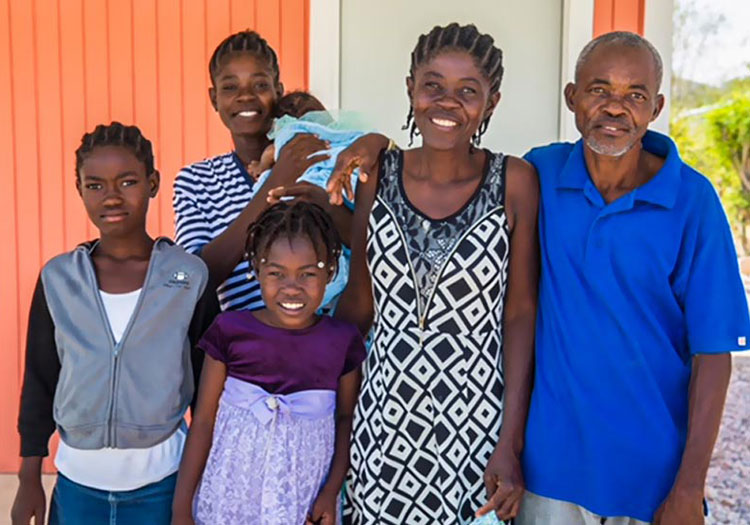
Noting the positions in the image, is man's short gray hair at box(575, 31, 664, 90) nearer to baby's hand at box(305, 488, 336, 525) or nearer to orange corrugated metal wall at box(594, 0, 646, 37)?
baby's hand at box(305, 488, 336, 525)

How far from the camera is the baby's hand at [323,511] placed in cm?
178

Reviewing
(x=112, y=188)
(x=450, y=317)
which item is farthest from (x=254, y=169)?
(x=450, y=317)

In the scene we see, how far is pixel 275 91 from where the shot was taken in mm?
2217

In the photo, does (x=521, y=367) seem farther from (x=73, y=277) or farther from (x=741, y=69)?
(x=741, y=69)

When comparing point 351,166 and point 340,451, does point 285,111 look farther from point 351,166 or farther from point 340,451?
point 340,451

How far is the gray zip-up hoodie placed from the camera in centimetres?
183

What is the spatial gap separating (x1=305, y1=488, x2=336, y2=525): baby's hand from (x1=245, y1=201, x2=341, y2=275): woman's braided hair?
52 centimetres

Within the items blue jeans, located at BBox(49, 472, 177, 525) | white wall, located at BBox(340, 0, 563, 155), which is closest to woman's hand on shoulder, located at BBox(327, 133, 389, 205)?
blue jeans, located at BBox(49, 472, 177, 525)

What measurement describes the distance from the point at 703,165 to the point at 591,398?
15186 millimetres

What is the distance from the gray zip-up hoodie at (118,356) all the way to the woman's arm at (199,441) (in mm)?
107

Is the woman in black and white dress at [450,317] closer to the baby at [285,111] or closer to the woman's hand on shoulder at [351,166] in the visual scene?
the woman's hand on shoulder at [351,166]

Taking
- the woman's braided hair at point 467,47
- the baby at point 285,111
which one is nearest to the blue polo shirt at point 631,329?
the woman's braided hair at point 467,47

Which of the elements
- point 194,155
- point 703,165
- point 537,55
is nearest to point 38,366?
point 194,155

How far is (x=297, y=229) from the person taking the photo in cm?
184
